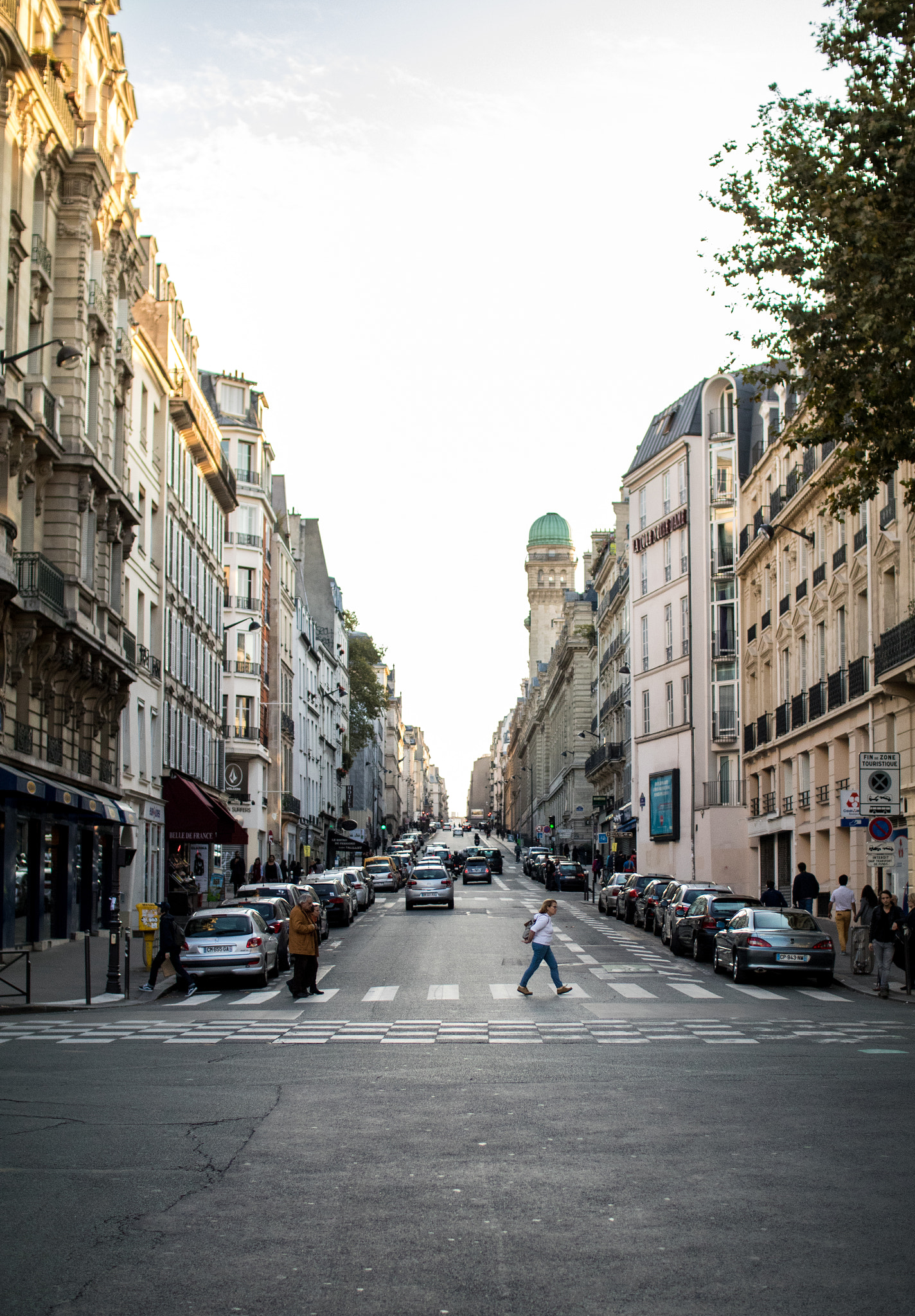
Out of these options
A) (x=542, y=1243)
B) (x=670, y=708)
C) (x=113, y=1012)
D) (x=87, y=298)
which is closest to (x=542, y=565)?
(x=670, y=708)

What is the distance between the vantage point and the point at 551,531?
195000mm

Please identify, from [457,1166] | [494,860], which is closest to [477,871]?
[494,860]

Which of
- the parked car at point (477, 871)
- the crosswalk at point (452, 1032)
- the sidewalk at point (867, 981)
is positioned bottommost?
the parked car at point (477, 871)

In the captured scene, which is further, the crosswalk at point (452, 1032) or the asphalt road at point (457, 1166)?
the crosswalk at point (452, 1032)

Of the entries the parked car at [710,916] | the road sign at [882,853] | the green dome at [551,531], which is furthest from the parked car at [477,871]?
the green dome at [551,531]

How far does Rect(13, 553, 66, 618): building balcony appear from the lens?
29344 mm

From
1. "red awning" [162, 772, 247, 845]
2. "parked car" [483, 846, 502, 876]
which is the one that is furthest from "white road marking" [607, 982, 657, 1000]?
"parked car" [483, 846, 502, 876]

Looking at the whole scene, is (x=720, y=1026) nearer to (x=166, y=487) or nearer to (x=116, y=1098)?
(x=116, y=1098)

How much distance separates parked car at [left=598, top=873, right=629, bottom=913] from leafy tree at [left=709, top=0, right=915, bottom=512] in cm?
3109

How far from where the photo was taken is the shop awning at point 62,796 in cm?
2531

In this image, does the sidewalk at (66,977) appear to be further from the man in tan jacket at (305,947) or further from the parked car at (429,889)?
the parked car at (429,889)

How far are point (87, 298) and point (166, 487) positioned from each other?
1279 cm

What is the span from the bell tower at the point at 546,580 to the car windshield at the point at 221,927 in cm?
16138

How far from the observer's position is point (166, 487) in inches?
1844
